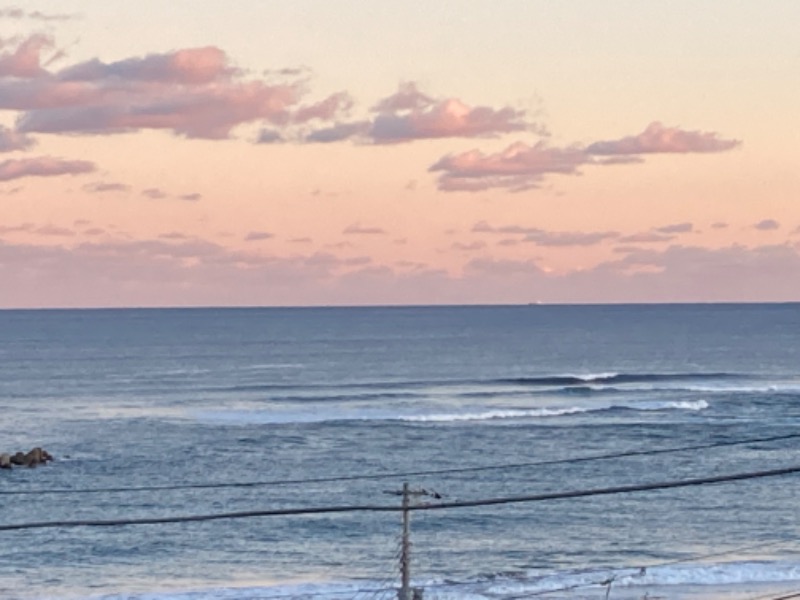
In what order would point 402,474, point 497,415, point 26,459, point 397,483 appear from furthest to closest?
point 497,415 < point 26,459 < point 402,474 < point 397,483

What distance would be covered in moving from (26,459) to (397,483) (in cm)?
1759

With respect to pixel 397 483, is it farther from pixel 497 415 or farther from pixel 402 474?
pixel 497 415

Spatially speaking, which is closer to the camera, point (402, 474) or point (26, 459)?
point (402, 474)

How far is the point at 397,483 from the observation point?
179 feet

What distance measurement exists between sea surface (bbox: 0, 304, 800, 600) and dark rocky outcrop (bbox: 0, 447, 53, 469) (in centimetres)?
73

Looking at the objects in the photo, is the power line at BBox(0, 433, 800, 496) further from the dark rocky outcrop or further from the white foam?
the white foam

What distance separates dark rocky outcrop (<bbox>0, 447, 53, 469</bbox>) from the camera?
61.1 meters

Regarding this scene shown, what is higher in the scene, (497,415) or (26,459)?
(497,415)

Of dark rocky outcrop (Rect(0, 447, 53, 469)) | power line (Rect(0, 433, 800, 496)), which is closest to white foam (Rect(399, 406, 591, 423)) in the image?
power line (Rect(0, 433, 800, 496))

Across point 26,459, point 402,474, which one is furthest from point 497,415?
point 26,459

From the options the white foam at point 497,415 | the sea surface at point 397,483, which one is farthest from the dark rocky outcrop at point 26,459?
the white foam at point 497,415

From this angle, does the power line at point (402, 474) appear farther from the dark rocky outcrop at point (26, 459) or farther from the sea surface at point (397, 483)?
the dark rocky outcrop at point (26, 459)

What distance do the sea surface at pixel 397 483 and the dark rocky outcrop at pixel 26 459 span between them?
0.73 m

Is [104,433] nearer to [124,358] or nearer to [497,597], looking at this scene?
[497,597]
